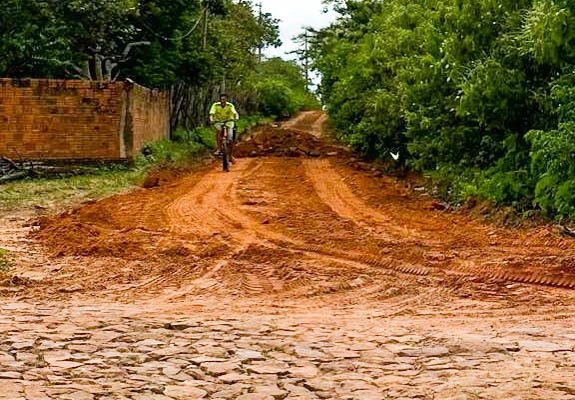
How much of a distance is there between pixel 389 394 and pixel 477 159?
10121mm

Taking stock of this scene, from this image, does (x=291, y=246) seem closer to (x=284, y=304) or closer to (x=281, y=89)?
(x=284, y=304)

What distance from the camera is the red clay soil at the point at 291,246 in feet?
27.4

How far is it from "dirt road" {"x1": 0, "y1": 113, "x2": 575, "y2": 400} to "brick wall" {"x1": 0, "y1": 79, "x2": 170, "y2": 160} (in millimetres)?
5713

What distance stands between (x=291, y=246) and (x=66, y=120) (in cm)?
1078

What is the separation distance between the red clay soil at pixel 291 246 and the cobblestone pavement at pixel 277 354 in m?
1.14

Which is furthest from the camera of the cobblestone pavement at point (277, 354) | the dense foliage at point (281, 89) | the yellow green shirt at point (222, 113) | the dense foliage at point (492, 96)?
the dense foliage at point (281, 89)

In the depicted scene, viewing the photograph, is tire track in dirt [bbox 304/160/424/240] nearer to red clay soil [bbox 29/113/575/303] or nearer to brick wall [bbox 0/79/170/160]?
red clay soil [bbox 29/113/575/303]

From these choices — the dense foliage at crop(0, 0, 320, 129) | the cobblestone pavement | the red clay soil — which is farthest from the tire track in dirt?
the dense foliage at crop(0, 0, 320, 129)

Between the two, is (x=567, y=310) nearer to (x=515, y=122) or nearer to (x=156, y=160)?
(x=515, y=122)

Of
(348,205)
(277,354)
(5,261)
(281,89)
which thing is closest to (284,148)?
(348,205)

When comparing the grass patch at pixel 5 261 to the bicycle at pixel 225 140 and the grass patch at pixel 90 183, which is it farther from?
the bicycle at pixel 225 140

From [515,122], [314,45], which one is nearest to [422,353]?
[515,122]

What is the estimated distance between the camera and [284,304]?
756 centimetres

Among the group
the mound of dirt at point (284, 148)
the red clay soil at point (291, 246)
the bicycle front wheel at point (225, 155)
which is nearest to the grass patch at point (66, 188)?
the red clay soil at point (291, 246)
